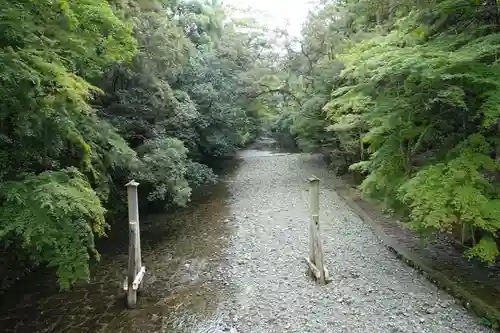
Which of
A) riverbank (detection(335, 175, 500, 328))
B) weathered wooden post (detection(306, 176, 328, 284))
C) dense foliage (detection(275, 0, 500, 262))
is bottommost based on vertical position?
riverbank (detection(335, 175, 500, 328))

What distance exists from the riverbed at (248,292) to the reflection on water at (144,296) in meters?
0.02

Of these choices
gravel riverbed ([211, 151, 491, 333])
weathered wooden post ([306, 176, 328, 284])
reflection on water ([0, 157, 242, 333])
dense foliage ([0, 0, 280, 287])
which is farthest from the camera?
weathered wooden post ([306, 176, 328, 284])

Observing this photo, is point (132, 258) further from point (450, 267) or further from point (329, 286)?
point (450, 267)

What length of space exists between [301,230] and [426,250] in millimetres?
3697

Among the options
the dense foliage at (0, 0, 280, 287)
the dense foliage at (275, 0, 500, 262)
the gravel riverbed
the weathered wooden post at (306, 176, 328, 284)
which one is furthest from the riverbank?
the dense foliage at (0, 0, 280, 287)

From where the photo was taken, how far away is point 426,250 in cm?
952

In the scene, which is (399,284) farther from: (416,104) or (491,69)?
(491,69)

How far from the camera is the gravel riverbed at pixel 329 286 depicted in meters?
6.63

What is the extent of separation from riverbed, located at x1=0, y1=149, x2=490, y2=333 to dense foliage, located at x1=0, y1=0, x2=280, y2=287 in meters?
1.10

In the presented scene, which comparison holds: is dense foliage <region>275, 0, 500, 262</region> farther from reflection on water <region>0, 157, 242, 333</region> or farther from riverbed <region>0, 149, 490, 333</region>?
reflection on water <region>0, 157, 242, 333</region>

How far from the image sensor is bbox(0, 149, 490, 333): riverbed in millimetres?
6809

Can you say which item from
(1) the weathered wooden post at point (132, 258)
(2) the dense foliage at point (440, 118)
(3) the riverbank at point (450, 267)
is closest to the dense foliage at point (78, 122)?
(1) the weathered wooden post at point (132, 258)

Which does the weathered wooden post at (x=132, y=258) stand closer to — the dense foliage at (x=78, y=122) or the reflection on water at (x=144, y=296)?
the reflection on water at (x=144, y=296)

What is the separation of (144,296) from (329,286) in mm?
3785
